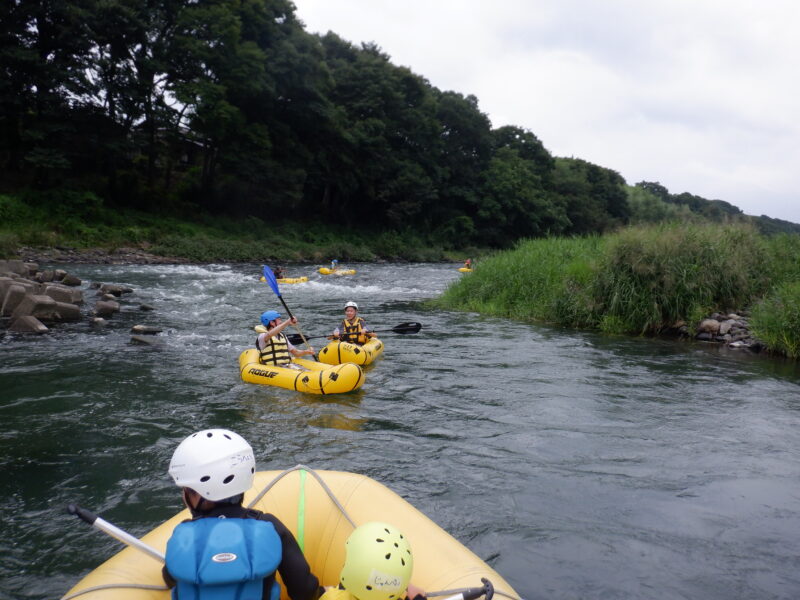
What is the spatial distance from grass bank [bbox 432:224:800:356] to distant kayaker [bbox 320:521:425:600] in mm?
8778

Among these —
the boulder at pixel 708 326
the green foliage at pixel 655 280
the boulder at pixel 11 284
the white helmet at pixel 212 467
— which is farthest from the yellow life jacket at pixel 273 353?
the boulder at pixel 708 326

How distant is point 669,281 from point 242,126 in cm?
2237

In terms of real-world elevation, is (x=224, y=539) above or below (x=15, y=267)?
above

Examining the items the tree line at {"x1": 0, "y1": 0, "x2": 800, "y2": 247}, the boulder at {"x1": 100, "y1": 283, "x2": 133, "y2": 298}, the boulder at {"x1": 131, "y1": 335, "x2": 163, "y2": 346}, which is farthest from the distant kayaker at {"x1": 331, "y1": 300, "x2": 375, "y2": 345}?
the tree line at {"x1": 0, "y1": 0, "x2": 800, "y2": 247}

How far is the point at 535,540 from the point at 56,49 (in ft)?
82.6

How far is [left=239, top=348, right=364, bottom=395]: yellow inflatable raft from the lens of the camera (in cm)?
655

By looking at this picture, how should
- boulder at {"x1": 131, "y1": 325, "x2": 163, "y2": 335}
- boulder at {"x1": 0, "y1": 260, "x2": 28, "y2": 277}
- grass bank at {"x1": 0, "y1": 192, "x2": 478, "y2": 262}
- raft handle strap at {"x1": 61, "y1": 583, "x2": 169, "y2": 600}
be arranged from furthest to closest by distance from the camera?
1. grass bank at {"x1": 0, "y1": 192, "x2": 478, "y2": 262}
2. boulder at {"x1": 0, "y1": 260, "x2": 28, "y2": 277}
3. boulder at {"x1": 131, "y1": 325, "x2": 163, "y2": 335}
4. raft handle strap at {"x1": 61, "y1": 583, "x2": 169, "y2": 600}

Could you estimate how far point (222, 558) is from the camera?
82.1 inches

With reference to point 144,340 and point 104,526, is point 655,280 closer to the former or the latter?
point 144,340

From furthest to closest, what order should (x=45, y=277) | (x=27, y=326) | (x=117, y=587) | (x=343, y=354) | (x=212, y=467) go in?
(x=45, y=277), (x=27, y=326), (x=343, y=354), (x=117, y=587), (x=212, y=467)

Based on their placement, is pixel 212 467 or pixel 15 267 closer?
pixel 212 467

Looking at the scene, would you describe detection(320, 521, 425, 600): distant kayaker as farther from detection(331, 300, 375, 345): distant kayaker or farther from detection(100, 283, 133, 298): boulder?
detection(100, 283, 133, 298): boulder

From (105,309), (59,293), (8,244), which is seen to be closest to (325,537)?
(105,309)

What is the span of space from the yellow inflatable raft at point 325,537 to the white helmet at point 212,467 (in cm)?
51
